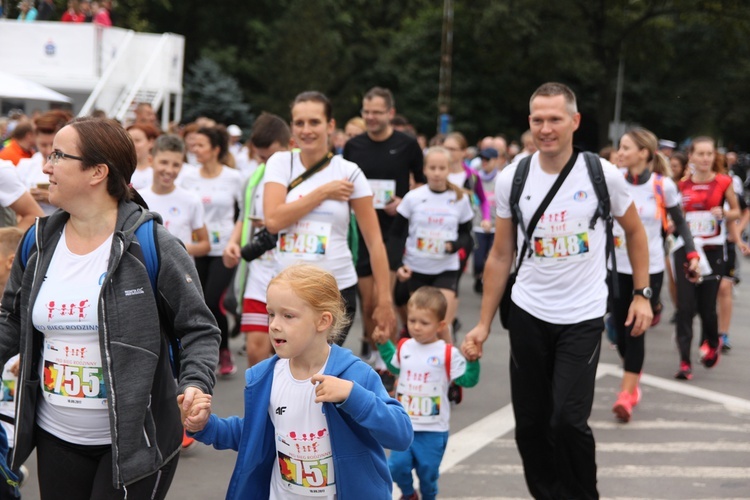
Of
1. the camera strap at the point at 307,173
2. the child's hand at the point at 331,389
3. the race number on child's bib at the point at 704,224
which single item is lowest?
the child's hand at the point at 331,389

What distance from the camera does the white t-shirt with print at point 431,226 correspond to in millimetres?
9078

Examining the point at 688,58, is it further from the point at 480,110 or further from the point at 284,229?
the point at 284,229

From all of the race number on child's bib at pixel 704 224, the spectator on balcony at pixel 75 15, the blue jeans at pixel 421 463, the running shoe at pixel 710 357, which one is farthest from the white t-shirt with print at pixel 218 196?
the spectator on balcony at pixel 75 15

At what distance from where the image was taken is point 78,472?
3.41 m

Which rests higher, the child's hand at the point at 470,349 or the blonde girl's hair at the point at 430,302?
the blonde girl's hair at the point at 430,302

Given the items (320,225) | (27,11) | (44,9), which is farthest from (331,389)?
(27,11)

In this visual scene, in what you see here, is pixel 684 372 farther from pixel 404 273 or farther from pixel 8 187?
pixel 8 187

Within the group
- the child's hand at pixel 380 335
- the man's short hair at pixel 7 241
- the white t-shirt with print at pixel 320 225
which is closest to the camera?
the man's short hair at pixel 7 241

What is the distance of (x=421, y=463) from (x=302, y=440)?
211cm

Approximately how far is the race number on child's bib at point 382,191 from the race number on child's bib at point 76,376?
595 centimetres

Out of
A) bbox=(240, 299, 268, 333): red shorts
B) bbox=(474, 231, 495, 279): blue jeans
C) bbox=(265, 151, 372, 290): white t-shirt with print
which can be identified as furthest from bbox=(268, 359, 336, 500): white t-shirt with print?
bbox=(474, 231, 495, 279): blue jeans

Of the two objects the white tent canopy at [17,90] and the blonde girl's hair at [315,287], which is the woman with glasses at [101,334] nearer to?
the blonde girl's hair at [315,287]

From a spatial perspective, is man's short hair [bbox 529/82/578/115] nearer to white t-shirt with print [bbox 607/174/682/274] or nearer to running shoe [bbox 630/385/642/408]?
white t-shirt with print [bbox 607/174/682/274]

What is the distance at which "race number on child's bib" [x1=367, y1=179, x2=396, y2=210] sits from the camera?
9211 mm
